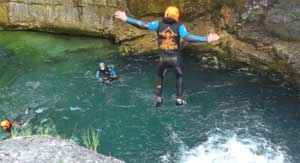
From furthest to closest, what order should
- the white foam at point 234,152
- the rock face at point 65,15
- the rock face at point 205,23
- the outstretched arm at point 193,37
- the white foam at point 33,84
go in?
the rock face at point 65,15 → the white foam at point 33,84 → the rock face at point 205,23 → the white foam at point 234,152 → the outstretched arm at point 193,37

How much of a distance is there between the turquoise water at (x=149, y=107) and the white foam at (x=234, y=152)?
26mm

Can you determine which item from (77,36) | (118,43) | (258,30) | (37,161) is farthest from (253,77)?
(37,161)

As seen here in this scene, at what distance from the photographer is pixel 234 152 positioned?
13.7 meters

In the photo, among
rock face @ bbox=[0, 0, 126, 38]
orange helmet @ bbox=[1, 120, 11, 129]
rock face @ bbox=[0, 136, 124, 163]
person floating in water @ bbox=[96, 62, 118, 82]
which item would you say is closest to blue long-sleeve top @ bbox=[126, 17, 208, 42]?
rock face @ bbox=[0, 136, 124, 163]

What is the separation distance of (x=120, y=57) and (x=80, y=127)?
459 cm

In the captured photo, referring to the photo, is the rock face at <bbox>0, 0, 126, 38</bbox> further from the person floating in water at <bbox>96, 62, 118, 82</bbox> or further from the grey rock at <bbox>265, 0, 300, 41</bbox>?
the grey rock at <bbox>265, 0, 300, 41</bbox>

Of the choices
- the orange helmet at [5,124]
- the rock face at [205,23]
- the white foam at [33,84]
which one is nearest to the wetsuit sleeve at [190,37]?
the orange helmet at [5,124]

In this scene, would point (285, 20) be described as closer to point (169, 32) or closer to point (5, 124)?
point (169, 32)

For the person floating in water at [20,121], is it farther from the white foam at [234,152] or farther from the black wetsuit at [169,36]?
A: the black wetsuit at [169,36]

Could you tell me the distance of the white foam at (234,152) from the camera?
13406 mm

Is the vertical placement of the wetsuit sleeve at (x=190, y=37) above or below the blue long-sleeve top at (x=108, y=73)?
above

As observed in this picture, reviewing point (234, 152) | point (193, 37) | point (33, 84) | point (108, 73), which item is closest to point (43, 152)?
point (193, 37)

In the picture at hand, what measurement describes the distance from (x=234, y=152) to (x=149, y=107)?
331 cm

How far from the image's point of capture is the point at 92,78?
17.8 metres
